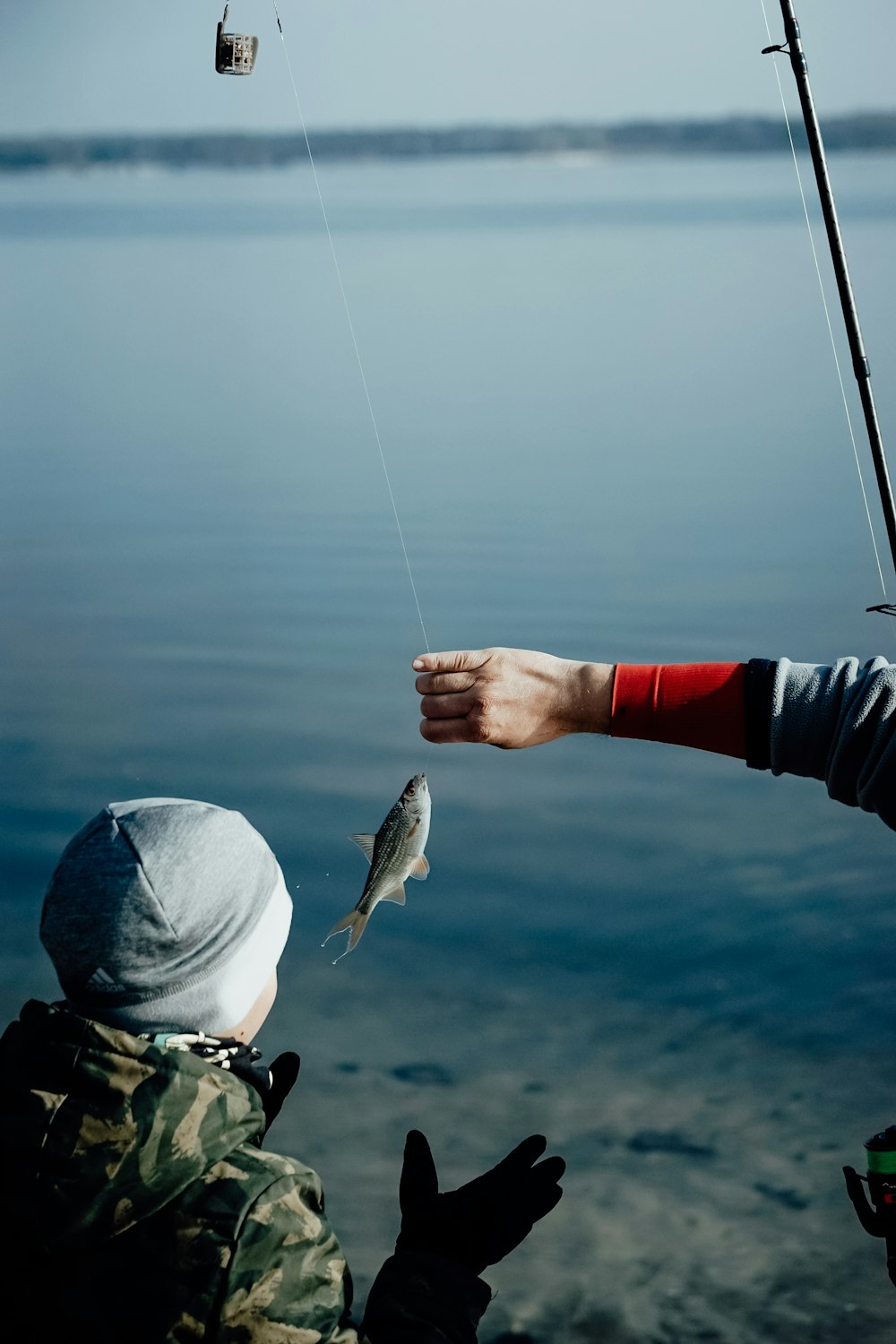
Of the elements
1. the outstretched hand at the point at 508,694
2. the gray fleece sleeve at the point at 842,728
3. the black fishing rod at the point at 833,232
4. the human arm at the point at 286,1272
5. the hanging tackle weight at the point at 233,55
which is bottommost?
the human arm at the point at 286,1272

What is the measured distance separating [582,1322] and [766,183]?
45.6m

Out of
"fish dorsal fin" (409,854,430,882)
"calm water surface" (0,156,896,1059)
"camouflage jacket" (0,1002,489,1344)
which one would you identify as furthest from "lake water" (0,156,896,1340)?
"camouflage jacket" (0,1002,489,1344)

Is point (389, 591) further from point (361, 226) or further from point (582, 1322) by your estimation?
point (361, 226)

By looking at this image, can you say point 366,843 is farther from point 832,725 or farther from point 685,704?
point 832,725

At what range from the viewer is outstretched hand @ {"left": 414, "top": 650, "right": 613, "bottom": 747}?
2570mm

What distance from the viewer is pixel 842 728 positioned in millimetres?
2250

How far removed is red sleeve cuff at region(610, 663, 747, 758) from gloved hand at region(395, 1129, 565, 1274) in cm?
72

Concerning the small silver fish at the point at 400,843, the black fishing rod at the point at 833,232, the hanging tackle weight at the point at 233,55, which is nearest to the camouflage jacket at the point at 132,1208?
the small silver fish at the point at 400,843

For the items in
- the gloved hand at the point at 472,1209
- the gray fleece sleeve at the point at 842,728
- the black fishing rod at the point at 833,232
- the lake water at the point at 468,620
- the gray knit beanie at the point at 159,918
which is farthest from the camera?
the lake water at the point at 468,620

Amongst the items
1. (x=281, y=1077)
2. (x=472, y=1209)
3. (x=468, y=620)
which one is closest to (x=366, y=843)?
(x=281, y=1077)

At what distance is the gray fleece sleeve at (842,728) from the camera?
2217mm

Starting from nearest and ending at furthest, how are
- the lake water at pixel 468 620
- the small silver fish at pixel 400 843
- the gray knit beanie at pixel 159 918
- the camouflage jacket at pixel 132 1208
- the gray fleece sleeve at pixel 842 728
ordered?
the camouflage jacket at pixel 132 1208, the gray knit beanie at pixel 159 918, the gray fleece sleeve at pixel 842 728, the small silver fish at pixel 400 843, the lake water at pixel 468 620

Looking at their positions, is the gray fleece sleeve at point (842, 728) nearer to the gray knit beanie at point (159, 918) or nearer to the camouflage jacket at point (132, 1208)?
the gray knit beanie at point (159, 918)

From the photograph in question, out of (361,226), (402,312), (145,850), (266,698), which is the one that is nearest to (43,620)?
(266,698)
